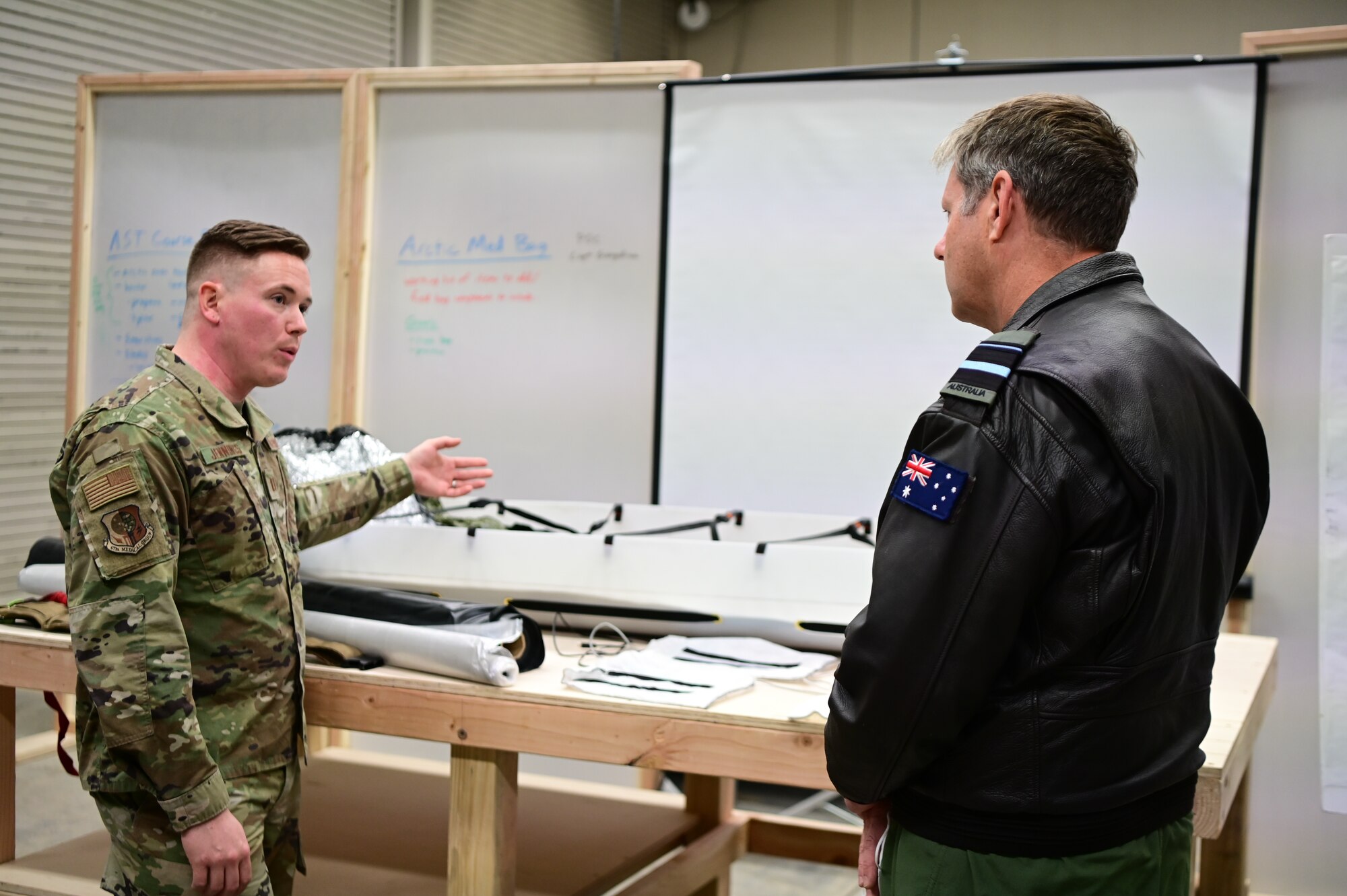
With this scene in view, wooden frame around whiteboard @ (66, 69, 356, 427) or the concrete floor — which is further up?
wooden frame around whiteboard @ (66, 69, 356, 427)

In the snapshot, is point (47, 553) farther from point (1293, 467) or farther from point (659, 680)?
point (1293, 467)

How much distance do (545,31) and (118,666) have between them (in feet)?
18.6

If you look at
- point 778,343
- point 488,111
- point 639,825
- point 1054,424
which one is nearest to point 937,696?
point 1054,424

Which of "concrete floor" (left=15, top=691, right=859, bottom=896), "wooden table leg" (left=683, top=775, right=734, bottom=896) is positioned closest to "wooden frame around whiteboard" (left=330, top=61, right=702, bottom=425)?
"concrete floor" (left=15, top=691, right=859, bottom=896)

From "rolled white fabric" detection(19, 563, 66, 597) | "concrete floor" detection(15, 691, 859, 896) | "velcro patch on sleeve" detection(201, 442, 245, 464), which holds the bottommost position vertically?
"concrete floor" detection(15, 691, 859, 896)

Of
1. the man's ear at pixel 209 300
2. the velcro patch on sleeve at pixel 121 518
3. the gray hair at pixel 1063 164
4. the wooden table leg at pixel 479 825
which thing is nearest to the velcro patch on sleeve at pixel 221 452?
the velcro patch on sleeve at pixel 121 518

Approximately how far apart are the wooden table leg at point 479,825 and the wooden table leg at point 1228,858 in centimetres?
173

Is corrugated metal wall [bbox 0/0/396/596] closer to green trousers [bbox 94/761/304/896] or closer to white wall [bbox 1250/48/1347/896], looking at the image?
green trousers [bbox 94/761/304/896]

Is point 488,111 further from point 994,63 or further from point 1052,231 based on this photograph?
point 1052,231

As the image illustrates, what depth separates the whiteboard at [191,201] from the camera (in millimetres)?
3822

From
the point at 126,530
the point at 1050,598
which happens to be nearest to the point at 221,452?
the point at 126,530

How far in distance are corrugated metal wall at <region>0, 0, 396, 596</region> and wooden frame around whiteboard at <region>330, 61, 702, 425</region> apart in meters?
1.50

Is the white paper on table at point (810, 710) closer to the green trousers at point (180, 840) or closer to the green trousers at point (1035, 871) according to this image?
the green trousers at point (1035, 871)

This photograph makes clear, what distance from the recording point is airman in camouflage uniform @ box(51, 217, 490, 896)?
5.54ft
